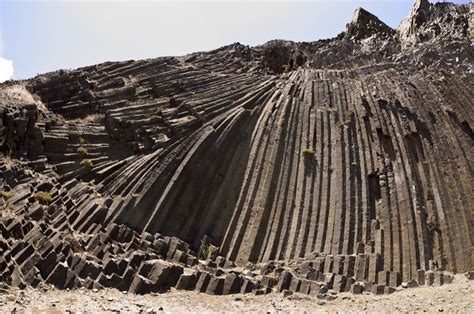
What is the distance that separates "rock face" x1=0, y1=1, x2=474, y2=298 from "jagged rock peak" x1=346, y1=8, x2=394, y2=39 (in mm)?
4674

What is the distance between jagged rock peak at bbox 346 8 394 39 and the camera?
114 ft

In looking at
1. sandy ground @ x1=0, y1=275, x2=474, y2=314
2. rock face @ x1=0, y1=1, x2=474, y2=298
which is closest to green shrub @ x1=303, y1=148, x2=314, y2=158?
rock face @ x1=0, y1=1, x2=474, y2=298

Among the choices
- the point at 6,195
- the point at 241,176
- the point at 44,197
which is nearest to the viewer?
the point at 6,195

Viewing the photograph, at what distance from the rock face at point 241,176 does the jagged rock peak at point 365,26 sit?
15.3 feet

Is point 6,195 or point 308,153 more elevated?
point 308,153

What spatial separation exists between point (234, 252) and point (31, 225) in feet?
21.5

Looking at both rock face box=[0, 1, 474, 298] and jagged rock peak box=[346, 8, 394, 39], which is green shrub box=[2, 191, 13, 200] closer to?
rock face box=[0, 1, 474, 298]

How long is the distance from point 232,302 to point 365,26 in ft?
72.7

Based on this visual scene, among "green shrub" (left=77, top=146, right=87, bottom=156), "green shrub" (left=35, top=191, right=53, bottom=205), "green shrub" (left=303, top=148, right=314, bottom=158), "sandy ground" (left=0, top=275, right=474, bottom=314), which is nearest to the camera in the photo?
"sandy ground" (left=0, top=275, right=474, bottom=314)

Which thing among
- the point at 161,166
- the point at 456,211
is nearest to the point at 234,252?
the point at 161,166

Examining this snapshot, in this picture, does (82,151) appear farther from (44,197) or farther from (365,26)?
(365,26)

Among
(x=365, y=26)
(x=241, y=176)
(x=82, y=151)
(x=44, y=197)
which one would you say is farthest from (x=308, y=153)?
(x=365, y=26)

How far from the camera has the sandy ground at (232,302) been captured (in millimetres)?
15766

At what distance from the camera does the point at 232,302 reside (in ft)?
57.6
